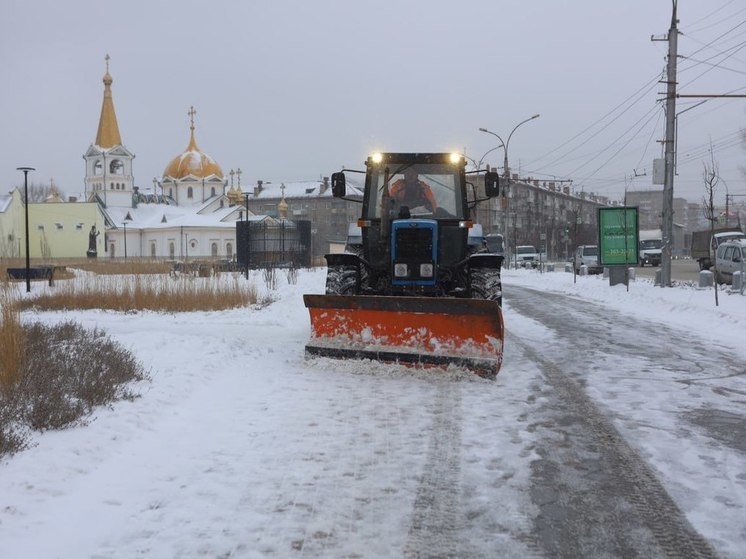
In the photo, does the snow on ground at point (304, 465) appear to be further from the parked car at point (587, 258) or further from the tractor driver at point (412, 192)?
the parked car at point (587, 258)

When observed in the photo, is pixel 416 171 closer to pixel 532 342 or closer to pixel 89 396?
pixel 532 342

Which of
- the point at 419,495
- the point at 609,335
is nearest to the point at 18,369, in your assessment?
the point at 419,495

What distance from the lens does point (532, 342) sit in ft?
35.1

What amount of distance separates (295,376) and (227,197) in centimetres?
8134

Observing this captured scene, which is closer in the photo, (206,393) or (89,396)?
(89,396)

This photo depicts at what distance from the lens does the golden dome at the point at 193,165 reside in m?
91.2

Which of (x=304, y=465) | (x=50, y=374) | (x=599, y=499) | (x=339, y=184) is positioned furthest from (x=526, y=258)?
(x=599, y=499)

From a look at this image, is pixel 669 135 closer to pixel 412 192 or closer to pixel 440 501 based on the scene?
pixel 412 192

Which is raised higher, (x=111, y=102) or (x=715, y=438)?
(x=111, y=102)

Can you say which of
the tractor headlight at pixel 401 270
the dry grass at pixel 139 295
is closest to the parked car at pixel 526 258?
the dry grass at pixel 139 295

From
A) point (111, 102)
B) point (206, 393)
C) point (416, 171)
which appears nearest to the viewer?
point (206, 393)

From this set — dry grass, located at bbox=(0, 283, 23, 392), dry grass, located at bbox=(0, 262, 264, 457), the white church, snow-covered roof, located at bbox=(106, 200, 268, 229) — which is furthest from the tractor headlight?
snow-covered roof, located at bbox=(106, 200, 268, 229)

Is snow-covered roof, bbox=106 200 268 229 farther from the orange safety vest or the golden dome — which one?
the orange safety vest

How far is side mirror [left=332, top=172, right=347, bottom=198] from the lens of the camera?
29.7 ft
